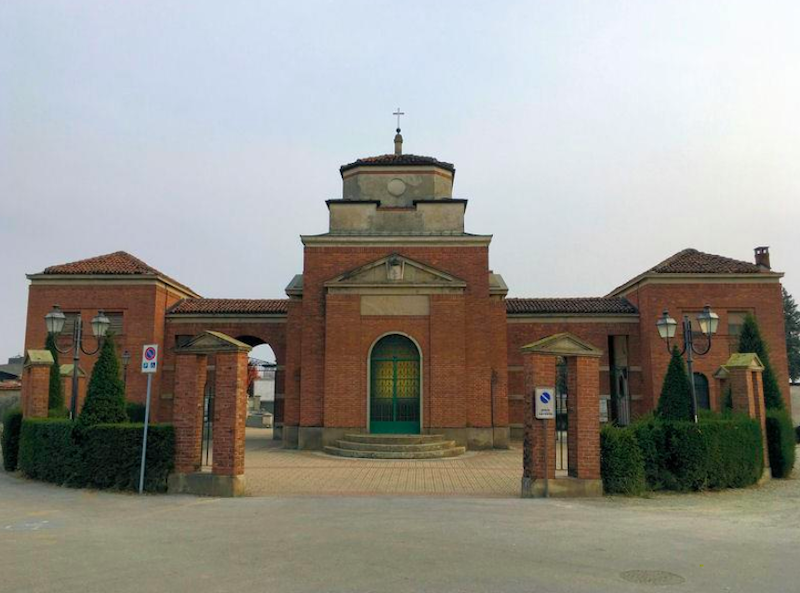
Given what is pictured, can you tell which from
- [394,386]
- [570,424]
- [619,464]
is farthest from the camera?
[394,386]

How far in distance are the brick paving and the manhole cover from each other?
5387mm

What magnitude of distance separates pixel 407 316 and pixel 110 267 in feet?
45.4

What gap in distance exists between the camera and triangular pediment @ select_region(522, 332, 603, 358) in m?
11.7

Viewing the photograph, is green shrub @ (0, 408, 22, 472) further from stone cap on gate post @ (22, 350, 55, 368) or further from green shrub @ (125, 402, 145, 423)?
green shrub @ (125, 402, 145, 423)

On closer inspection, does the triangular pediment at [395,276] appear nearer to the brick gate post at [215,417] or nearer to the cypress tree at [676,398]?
the cypress tree at [676,398]

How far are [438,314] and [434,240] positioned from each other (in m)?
2.72

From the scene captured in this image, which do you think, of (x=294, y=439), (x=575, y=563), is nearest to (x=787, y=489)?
(x=575, y=563)

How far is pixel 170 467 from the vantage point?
11664 mm

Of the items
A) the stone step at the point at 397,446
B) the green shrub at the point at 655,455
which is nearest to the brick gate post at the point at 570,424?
the green shrub at the point at 655,455

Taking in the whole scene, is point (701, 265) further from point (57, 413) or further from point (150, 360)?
point (57, 413)

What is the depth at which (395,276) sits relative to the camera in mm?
20906

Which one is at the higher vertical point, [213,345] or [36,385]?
[213,345]

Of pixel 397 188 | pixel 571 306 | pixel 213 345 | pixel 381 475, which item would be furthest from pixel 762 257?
pixel 213 345

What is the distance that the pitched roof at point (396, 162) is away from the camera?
23.3 m
